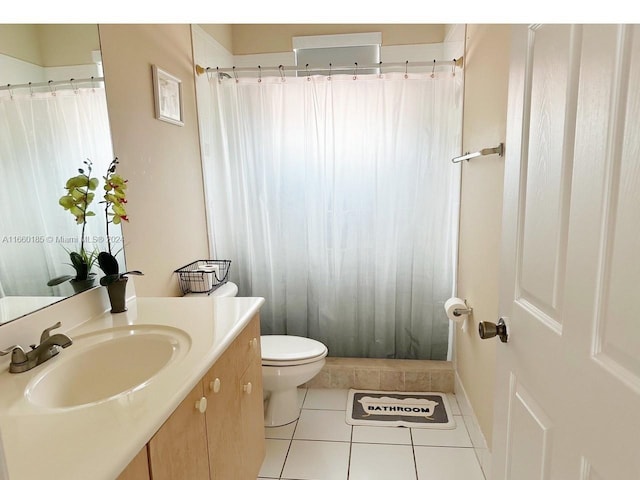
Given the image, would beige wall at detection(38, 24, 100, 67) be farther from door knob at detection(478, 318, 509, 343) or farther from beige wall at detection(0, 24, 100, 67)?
door knob at detection(478, 318, 509, 343)

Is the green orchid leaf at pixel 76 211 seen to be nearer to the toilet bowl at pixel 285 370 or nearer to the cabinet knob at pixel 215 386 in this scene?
the cabinet knob at pixel 215 386

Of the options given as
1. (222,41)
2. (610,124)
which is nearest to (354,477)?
(610,124)

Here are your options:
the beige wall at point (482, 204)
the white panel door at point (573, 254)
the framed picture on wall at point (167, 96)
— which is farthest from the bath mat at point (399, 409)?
the framed picture on wall at point (167, 96)

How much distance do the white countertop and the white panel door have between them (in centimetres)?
82

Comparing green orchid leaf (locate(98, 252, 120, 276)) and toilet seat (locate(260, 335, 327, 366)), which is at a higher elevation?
green orchid leaf (locate(98, 252, 120, 276))

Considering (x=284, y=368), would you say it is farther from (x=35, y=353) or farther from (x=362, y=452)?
(x=35, y=353)

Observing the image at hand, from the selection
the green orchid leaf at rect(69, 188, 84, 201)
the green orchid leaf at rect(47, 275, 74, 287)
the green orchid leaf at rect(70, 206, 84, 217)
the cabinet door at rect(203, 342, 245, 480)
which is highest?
the green orchid leaf at rect(69, 188, 84, 201)

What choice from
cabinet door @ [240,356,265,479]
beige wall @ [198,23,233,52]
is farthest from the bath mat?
beige wall @ [198,23,233,52]

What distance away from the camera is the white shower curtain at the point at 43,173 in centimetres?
113

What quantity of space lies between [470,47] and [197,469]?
2230 millimetres

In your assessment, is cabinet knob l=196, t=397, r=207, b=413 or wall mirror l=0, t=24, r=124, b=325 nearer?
cabinet knob l=196, t=397, r=207, b=413

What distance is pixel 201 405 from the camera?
1.03 metres

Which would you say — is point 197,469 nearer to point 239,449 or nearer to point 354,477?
point 239,449

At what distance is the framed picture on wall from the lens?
1.86 meters
